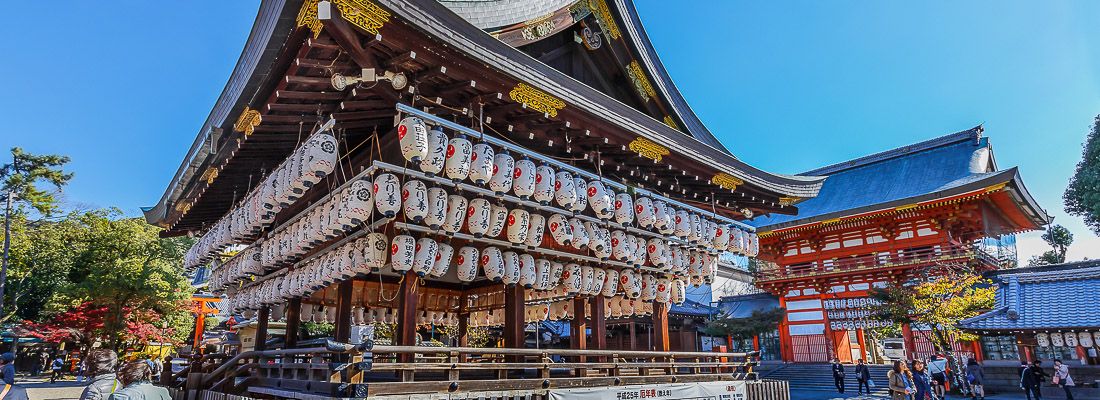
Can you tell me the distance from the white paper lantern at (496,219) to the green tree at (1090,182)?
111ft

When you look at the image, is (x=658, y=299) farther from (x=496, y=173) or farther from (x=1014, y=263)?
(x=1014, y=263)

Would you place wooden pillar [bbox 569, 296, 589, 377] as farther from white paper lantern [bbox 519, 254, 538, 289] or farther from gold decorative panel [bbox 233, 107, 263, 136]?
gold decorative panel [bbox 233, 107, 263, 136]

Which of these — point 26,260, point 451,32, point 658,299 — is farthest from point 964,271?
point 26,260

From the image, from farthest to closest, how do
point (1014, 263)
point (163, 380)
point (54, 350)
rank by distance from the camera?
1. point (54, 350)
2. point (1014, 263)
3. point (163, 380)

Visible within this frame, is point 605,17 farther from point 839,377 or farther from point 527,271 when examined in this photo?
point 839,377

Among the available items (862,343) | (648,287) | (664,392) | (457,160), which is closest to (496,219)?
(457,160)

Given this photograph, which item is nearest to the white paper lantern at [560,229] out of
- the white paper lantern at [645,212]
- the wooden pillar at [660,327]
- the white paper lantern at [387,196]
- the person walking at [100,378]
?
the white paper lantern at [645,212]

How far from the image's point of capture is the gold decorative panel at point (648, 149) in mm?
10086

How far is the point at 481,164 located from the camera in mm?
7734

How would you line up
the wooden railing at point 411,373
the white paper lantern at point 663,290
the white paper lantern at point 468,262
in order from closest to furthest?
the wooden railing at point 411,373 → the white paper lantern at point 468,262 → the white paper lantern at point 663,290

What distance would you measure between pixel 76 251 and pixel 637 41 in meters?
29.5

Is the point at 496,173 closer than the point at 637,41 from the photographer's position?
Yes

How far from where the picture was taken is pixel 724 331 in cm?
2806

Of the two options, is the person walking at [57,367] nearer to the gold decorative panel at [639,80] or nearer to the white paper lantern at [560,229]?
the white paper lantern at [560,229]
